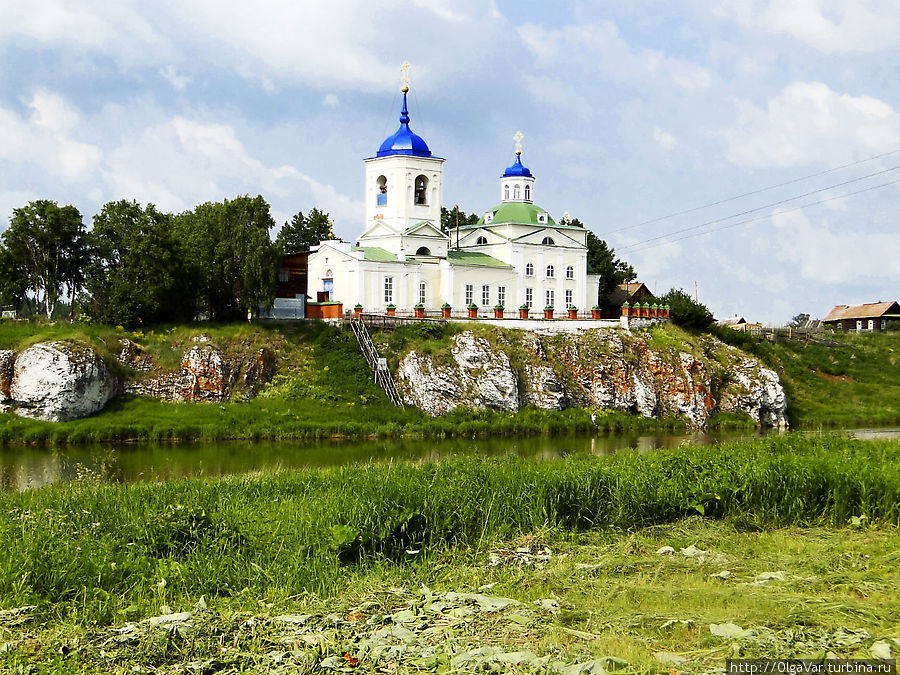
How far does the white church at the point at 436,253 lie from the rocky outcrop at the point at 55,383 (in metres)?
14.7

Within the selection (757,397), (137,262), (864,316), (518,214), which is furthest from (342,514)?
(864,316)

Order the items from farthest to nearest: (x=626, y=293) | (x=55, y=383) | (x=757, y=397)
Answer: (x=626, y=293) < (x=757, y=397) < (x=55, y=383)

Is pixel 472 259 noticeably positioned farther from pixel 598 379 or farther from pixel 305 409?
pixel 305 409

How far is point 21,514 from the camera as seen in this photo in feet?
43.4

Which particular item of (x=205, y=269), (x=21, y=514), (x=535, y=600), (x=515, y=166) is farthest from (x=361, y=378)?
(x=535, y=600)

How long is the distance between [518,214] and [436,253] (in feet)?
21.1

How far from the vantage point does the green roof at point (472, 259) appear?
1997 inches

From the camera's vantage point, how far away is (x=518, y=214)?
177ft

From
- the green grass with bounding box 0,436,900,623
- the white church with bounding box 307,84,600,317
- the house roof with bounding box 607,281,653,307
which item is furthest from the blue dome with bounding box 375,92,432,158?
the green grass with bounding box 0,436,900,623

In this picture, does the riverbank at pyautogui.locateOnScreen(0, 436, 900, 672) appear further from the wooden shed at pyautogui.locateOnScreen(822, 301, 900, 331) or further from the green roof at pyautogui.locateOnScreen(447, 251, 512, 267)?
the wooden shed at pyautogui.locateOnScreen(822, 301, 900, 331)

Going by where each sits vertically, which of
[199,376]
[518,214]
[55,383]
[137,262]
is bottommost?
[55,383]

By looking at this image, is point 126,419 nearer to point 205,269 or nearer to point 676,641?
point 205,269

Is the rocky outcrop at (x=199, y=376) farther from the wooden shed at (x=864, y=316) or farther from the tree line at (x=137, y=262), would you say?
the wooden shed at (x=864, y=316)

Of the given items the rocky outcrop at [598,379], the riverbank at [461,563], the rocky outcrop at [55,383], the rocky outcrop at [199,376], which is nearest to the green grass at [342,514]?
the riverbank at [461,563]
